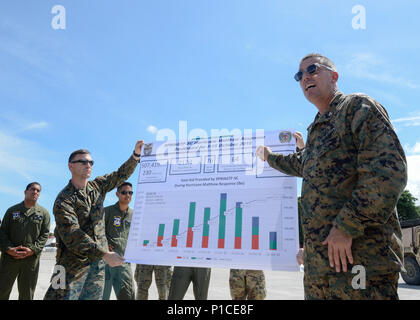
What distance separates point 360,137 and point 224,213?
1.59 meters

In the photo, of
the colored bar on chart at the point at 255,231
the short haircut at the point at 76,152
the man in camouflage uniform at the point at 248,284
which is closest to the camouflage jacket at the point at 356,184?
the colored bar on chart at the point at 255,231

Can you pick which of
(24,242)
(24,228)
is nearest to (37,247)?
(24,242)

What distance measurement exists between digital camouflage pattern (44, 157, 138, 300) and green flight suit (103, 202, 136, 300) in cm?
145

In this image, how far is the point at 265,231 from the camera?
2938 millimetres

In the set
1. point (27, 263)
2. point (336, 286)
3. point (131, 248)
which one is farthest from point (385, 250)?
Answer: point (27, 263)

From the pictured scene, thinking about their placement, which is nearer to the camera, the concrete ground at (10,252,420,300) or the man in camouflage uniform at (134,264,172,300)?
the man in camouflage uniform at (134,264,172,300)

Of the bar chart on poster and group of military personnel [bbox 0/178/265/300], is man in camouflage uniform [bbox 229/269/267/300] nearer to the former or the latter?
group of military personnel [bbox 0/178/265/300]

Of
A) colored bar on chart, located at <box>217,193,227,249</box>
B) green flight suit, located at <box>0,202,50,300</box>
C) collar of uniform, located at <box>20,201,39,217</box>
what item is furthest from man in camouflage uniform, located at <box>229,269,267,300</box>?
collar of uniform, located at <box>20,201,39,217</box>

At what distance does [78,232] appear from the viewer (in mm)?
3078

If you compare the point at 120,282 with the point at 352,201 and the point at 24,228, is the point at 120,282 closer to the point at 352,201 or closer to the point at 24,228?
the point at 24,228

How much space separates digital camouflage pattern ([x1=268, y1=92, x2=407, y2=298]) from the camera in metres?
1.83

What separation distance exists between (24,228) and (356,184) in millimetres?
5957

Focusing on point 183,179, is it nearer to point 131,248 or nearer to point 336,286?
point 131,248

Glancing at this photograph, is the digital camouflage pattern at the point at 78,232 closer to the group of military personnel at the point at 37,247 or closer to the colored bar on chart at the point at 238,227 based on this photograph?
the group of military personnel at the point at 37,247
